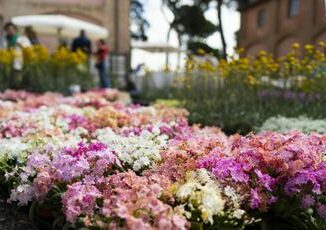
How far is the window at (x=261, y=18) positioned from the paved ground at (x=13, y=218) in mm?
35973

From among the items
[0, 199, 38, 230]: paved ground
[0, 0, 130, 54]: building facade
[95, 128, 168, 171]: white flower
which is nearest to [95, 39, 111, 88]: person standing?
[0, 0, 130, 54]: building facade

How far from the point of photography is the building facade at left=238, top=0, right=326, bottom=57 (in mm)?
31609

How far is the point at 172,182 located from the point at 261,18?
37613mm

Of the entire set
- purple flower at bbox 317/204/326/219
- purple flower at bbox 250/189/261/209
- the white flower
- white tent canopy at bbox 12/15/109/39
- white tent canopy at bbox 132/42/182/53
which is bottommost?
white tent canopy at bbox 132/42/182/53

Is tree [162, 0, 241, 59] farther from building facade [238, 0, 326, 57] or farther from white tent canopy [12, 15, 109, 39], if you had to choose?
white tent canopy [12, 15, 109, 39]

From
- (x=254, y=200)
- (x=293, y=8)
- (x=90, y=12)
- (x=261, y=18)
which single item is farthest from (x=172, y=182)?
(x=261, y=18)

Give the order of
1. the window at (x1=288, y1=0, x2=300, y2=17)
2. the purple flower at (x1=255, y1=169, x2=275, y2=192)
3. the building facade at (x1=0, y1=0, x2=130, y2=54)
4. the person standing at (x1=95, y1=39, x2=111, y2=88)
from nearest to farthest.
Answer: the purple flower at (x1=255, y1=169, x2=275, y2=192)
the person standing at (x1=95, y1=39, x2=111, y2=88)
the building facade at (x1=0, y1=0, x2=130, y2=54)
the window at (x1=288, y1=0, x2=300, y2=17)

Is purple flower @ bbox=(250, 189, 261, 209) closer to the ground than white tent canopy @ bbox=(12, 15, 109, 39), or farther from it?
closer to the ground

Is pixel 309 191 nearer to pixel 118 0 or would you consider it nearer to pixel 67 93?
pixel 67 93

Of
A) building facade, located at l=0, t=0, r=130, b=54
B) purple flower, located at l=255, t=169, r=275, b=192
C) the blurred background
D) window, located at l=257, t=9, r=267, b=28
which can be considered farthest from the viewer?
window, located at l=257, t=9, r=267, b=28

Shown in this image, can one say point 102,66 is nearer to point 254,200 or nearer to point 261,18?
point 254,200

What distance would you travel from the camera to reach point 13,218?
4504 mm

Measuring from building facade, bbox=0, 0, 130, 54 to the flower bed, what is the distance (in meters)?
24.8

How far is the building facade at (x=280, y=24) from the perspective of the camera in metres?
31.6
